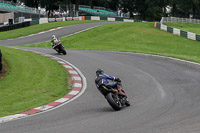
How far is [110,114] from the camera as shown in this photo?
9.62 metres

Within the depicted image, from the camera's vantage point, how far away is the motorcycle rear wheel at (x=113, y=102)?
32.9 ft

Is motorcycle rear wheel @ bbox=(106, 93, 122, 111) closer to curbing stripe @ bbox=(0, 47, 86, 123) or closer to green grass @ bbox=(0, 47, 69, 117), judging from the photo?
curbing stripe @ bbox=(0, 47, 86, 123)

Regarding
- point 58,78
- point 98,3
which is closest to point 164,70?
point 58,78

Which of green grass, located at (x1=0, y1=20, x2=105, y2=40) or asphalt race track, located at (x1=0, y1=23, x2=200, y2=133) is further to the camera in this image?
green grass, located at (x1=0, y1=20, x2=105, y2=40)

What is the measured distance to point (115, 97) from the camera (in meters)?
10.4

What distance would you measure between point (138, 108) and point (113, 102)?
856mm

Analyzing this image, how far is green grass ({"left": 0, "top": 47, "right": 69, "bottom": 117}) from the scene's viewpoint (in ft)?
36.9

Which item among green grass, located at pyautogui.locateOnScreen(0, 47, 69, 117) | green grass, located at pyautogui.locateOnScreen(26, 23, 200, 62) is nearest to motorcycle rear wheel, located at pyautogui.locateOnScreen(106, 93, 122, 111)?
green grass, located at pyautogui.locateOnScreen(0, 47, 69, 117)

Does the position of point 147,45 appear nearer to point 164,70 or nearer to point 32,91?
point 164,70

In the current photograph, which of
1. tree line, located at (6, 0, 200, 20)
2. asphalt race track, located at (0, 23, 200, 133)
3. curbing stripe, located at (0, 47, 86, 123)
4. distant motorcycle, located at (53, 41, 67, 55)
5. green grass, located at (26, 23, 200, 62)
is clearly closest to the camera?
asphalt race track, located at (0, 23, 200, 133)

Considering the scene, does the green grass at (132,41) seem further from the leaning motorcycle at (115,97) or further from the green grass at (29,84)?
the leaning motorcycle at (115,97)

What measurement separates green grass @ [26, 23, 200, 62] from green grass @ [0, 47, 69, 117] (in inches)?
465

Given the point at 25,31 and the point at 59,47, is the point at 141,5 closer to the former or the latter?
the point at 25,31

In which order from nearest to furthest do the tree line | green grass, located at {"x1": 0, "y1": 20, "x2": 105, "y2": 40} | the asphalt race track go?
1. the asphalt race track
2. green grass, located at {"x1": 0, "y1": 20, "x2": 105, "y2": 40}
3. the tree line
